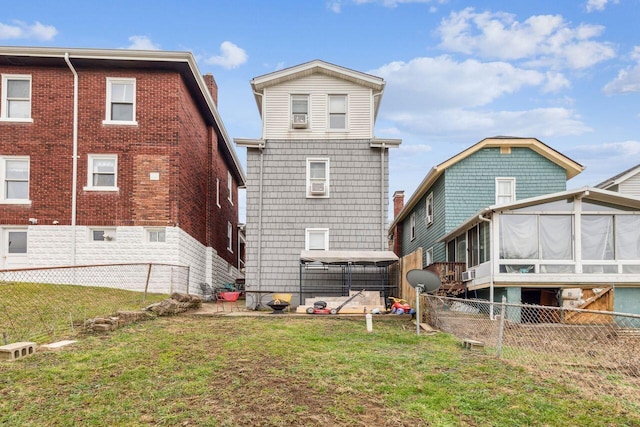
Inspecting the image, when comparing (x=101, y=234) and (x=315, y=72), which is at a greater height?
(x=315, y=72)

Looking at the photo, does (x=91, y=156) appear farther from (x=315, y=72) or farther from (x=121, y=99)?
(x=315, y=72)

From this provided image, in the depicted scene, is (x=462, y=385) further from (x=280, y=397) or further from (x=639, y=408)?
(x=280, y=397)

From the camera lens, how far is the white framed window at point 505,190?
19.8 m

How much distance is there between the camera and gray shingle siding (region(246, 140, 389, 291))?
1712 cm

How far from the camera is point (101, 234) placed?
16578mm

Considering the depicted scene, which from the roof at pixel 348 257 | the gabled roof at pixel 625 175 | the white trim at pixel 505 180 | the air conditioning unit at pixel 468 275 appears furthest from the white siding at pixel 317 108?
the gabled roof at pixel 625 175

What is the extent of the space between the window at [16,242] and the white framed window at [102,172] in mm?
2676

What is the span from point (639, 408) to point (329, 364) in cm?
386

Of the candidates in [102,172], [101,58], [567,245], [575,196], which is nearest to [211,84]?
[101,58]

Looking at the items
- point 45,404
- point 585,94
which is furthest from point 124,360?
point 585,94

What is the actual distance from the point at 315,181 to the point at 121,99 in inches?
282

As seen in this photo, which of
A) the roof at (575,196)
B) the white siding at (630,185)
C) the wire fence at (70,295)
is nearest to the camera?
the wire fence at (70,295)

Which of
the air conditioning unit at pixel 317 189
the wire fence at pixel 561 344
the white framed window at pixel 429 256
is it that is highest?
the air conditioning unit at pixel 317 189

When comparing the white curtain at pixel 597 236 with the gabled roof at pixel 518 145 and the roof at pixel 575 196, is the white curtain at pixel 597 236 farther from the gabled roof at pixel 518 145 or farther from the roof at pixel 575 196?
the gabled roof at pixel 518 145
